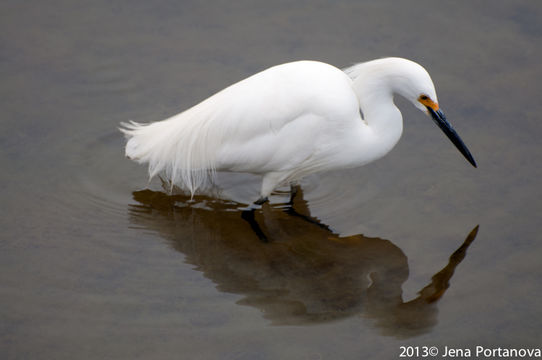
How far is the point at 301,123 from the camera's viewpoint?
432cm

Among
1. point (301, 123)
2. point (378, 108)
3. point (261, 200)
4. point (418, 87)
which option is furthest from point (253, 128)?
point (418, 87)

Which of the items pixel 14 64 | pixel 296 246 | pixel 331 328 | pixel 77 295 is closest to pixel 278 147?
pixel 296 246

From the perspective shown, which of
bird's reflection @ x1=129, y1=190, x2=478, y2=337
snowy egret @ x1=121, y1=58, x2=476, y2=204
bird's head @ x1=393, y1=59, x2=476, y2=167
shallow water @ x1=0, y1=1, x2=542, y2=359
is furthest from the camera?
snowy egret @ x1=121, y1=58, x2=476, y2=204

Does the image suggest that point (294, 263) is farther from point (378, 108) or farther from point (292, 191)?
point (378, 108)

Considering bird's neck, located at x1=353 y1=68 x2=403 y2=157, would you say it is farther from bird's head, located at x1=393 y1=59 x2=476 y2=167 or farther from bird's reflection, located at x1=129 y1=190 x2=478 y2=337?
bird's reflection, located at x1=129 y1=190 x2=478 y2=337

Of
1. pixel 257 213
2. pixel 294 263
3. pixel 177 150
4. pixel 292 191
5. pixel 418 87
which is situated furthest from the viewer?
pixel 292 191

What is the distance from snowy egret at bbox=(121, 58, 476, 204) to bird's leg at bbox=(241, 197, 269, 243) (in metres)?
0.08

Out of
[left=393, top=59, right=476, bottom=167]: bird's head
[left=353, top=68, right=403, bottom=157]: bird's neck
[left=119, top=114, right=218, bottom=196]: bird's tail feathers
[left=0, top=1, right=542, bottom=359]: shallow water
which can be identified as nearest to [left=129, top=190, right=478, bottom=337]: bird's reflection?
[left=0, top=1, right=542, bottom=359]: shallow water

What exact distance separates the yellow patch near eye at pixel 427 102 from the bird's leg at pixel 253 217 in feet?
4.07

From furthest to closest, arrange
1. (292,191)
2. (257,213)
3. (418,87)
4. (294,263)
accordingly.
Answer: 1. (292,191)
2. (257,213)
3. (294,263)
4. (418,87)

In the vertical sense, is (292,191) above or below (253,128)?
below

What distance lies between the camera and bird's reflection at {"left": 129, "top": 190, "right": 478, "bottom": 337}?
393cm

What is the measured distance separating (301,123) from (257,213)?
31.5 inches

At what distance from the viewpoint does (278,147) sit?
4395mm
